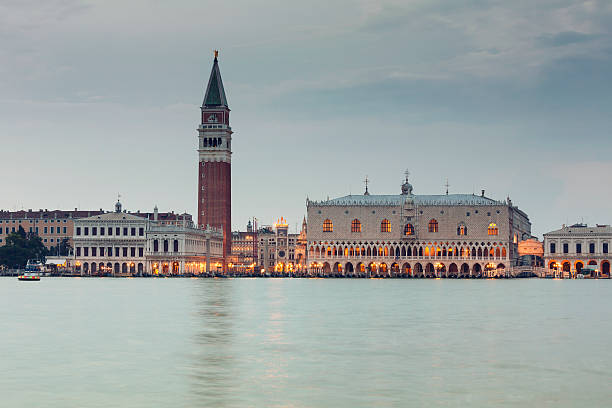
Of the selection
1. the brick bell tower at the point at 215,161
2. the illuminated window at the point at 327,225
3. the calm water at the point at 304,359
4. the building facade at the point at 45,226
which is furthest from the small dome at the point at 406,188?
the calm water at the point at 304,359

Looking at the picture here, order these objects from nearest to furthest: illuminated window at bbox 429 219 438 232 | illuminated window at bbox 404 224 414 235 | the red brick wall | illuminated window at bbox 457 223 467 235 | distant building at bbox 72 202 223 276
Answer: illuminated window at bbox 457 223 467 235
illuminated window at bbox 404 224 414 235
illuminated window at bbox 429 219 438 232
distant building at bbox 72 202 223 276
the red brick wall

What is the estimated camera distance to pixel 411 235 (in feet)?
490

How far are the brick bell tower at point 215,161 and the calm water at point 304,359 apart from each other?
4494 inches

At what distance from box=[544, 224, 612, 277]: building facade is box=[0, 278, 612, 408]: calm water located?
109m

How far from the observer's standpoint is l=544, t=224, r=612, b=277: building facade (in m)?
151

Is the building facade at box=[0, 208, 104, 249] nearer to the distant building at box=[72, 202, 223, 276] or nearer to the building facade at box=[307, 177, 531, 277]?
the distant building at box=[72, 202, 223, 276]

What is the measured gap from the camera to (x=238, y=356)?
27922 millimetres

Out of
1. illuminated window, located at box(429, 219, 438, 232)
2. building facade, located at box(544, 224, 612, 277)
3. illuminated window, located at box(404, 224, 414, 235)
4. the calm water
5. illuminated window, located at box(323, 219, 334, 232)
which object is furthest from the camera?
illuminated window, located at box(323, 219, 334, 232)

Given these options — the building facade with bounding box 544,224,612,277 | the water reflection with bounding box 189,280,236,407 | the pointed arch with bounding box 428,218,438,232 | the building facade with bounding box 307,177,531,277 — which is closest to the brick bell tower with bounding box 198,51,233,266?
the building facade with bounding box 307,177,531,277

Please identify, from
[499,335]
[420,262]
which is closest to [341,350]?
[499,335]

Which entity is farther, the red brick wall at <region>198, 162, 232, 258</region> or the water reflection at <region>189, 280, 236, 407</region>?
the red brick wall at <region>198, 162, 232, 258</region>

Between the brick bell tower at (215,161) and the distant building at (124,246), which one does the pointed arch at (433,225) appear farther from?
the distant building at (124,246)

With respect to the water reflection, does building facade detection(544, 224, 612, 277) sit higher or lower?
higher

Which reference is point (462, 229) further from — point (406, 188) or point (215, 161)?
point (215, 161)
